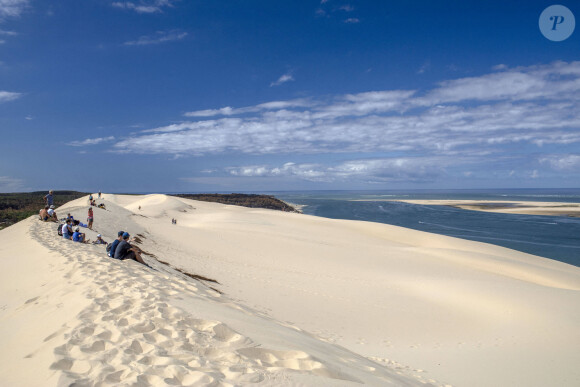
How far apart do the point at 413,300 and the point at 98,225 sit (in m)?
15.2

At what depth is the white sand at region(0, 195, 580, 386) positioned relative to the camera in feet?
9.97

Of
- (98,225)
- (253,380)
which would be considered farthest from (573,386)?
(98,225)

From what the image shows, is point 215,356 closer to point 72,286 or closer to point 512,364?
point 72,286

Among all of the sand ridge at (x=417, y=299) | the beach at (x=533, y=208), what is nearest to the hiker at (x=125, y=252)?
the sand ridge at (x=417, y=299)

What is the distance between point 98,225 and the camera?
16750 mm

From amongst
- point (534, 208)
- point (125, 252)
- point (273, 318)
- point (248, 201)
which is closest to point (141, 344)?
point (273, 318)

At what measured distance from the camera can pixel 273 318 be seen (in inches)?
265

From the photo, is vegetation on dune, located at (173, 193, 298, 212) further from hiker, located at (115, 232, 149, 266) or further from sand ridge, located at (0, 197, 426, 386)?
sand ridge, located at (0, 197, 426, 386)

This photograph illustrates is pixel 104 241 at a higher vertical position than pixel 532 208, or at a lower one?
higher

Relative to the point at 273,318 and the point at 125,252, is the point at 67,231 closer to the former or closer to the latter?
the point at 125,252

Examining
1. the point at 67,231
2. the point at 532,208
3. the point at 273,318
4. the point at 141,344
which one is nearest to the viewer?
the point at 141,344

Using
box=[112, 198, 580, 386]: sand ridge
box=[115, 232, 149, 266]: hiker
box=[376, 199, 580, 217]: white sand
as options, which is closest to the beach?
box=[376, 199, 580, 217]: white sand

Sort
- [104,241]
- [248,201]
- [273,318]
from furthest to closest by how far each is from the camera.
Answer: [248,201]
[104,241]
[273,318]

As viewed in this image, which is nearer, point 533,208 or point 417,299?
point 417,299
